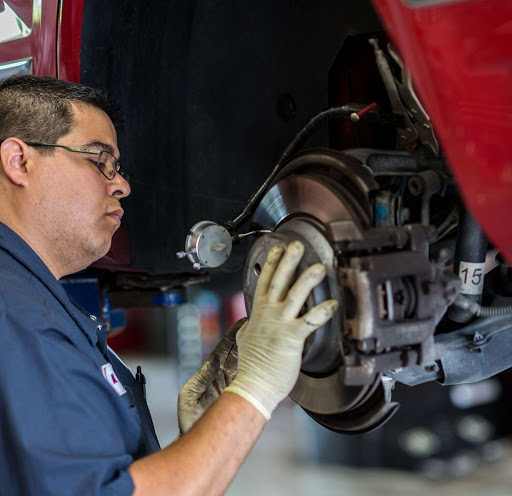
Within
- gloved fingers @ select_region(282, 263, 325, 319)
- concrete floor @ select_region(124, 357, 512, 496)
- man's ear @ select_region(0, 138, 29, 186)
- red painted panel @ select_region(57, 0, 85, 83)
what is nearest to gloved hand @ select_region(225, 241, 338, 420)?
gloved fingers @ select_region(282, 263, 325, 319)

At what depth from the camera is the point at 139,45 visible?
1.32 m

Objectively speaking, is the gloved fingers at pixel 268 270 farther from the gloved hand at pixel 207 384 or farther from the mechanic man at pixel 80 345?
the gloved hand at pixel 207 384

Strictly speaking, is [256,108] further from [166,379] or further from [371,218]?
[166,379]

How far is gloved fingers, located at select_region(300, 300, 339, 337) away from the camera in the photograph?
874mm

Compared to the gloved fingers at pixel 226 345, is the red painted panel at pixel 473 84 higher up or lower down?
higher up

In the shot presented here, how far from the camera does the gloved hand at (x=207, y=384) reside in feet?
4.08

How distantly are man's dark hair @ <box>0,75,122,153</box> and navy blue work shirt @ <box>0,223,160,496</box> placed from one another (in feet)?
0.88

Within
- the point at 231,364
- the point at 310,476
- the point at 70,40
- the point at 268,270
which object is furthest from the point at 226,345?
the point at 310,476

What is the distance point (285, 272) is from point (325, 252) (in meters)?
0.06

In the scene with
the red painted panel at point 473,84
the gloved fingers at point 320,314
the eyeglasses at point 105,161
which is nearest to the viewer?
the red painted panel at point 473,84

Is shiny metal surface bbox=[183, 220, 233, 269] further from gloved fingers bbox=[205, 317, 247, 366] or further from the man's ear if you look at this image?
the man's ear

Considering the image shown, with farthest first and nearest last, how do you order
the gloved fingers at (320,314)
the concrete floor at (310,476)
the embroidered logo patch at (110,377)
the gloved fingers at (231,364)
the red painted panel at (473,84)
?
the concrete floor at (310,476) → the gloved fingers at (231,364) → the embroidered logo patch at (110,377) → the gloved fingers at (320,314) → the red painted panel at (473,84)

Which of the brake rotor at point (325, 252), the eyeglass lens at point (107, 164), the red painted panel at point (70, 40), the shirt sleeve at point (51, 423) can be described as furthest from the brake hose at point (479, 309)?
the red painted panel at point (70, 40)

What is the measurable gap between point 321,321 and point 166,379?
11.8 feet
